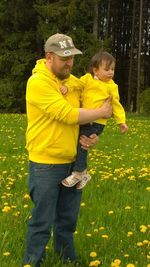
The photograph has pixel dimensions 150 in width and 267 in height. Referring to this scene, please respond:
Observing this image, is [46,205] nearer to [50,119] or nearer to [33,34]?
[50,119]

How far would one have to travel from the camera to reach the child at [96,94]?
430 centimetres

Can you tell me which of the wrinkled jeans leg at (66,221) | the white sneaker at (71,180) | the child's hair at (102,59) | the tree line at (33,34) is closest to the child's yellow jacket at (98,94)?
the child's hair at (102,59)

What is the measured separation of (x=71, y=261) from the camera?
A: 489 cm

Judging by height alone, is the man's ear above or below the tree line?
above

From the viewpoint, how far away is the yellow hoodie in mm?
4027

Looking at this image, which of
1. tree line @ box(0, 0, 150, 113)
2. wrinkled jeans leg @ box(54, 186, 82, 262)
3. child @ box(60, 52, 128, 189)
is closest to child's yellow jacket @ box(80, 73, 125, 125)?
child @ box(60, 52, 128, 189)

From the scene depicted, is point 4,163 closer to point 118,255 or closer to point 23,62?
point 118,255

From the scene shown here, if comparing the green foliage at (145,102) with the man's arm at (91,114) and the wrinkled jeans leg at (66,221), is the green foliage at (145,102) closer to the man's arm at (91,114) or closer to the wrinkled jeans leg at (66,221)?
the wrinkled jeans leg at (66,221)

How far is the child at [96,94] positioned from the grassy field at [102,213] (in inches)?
34.3

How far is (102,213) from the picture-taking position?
6523mm

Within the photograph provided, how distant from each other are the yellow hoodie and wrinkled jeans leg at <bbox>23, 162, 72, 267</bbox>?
76 mm

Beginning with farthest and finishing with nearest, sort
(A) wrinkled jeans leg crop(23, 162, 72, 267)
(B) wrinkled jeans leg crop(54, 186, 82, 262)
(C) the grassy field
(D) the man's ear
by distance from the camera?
(C) the grassy field < (B) wrinkled jeans leg crop(54, 186, 82, 262) < (A) wrinkled jeans leg crop(23, 162, 72, 267) < (D) the man's ear

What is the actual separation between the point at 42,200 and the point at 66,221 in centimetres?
47

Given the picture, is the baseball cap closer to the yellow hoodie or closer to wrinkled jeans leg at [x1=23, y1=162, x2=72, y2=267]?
the yellow hoodie
